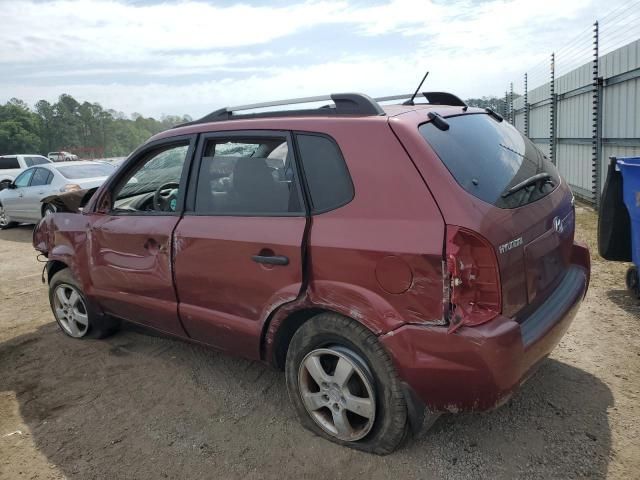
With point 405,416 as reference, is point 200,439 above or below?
below

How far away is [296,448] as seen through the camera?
283 cm

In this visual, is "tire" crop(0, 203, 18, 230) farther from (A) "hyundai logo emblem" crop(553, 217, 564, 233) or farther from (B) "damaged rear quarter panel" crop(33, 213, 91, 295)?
(A) "hyundai logo emblem" crop(553, 217, 564, 233)

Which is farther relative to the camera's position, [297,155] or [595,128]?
[595,128]

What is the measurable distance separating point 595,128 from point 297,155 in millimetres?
7931

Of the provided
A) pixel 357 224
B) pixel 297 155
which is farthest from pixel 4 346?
pixel 357 224

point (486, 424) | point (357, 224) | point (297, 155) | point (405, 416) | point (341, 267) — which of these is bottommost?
point (486, 424)

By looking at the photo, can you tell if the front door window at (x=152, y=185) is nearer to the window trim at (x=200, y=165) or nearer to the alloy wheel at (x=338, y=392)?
the window trim at (x=200, y=165)

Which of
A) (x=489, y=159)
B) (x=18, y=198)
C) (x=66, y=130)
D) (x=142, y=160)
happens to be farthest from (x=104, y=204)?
(x=66, y=130)

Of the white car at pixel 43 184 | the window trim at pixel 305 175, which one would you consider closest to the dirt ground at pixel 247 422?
the window trim at pixel 305 175

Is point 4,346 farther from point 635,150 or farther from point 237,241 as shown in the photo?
point 635,150

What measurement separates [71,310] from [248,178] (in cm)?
248

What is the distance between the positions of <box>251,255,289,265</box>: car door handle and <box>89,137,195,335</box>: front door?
81 centimetres

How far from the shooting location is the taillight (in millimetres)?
2250

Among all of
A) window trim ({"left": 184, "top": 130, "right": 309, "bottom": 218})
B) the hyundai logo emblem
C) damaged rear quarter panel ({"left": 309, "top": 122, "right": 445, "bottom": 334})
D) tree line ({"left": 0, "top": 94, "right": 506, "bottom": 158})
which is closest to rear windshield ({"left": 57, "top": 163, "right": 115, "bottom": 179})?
window trim ({"left": 184, "top": 130, "right": 309, "bottom": 218})
